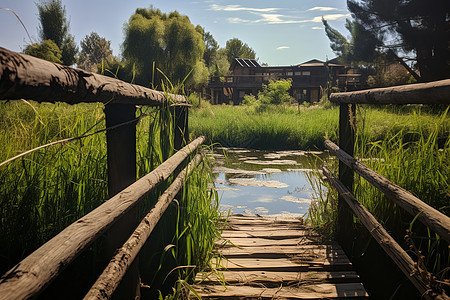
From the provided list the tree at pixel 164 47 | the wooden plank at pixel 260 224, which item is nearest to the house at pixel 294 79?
the tree at pixel 164 47

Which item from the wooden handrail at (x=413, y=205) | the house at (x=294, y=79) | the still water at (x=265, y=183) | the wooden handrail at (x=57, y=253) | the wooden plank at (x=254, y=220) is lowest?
the still water at (x=265, y=183)

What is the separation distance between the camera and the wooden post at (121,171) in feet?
5.39

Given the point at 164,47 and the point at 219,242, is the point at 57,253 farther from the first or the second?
the point at 164,47

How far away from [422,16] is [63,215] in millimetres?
22898

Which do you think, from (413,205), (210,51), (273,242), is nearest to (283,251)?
(273,242)

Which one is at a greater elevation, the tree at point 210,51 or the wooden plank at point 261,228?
the tree at point 210,51

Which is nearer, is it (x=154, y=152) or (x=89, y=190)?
(x=89, y=190)

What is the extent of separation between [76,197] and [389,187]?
150cm

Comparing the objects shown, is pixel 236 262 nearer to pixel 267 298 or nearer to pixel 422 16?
pixel 267 298

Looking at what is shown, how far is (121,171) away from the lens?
1.71 metres

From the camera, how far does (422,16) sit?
21406 mm

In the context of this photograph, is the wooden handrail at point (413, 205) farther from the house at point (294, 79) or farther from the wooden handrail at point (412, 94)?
the house at point (294, 79)

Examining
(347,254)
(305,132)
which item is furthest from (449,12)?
(347,254)

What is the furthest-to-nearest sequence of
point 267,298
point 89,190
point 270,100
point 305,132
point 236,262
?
point 270,100, point 305,132, point 236,262, point 267,298, point 89,190
